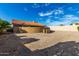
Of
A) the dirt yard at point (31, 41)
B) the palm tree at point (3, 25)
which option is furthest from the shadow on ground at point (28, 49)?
the palm tree at point (3, 25)

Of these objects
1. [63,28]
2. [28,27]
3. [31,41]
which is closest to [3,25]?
[28,27]

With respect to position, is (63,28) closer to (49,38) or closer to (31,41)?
(49,38)

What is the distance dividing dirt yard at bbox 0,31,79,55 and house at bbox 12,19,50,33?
0.06 metres

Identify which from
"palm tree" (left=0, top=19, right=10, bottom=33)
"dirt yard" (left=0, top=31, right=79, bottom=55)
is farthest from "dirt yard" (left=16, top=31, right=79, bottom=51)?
"palm tree" (left=0, top=19, right=10, bottom=33)

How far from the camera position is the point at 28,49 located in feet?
14.3

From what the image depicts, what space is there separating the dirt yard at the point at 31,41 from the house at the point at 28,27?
64 mm

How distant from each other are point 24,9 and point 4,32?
522mm

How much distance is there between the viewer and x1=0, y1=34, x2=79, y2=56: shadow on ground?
4328 millimetres

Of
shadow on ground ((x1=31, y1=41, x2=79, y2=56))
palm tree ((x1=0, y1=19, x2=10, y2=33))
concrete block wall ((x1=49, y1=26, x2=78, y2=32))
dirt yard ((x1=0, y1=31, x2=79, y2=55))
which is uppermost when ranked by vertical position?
palm tree ((x1=0, y1=19, x2=10, y2=33))

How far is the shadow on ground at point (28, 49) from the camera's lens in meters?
4.33

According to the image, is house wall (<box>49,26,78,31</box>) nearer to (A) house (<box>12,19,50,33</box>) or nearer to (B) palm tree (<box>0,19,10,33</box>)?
(A) house (<box>12,19,50,33</box>)

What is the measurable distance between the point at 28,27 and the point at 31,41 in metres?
0.25

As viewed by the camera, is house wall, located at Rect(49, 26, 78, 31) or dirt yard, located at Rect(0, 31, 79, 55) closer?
dirt yard, located at Rect(0, 31, 79, 55)

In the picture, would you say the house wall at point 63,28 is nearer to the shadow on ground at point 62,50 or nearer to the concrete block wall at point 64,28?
the concrete block wall at point 64,28
